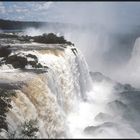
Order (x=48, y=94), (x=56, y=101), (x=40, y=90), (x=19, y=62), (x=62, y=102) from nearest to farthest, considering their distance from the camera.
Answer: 1. (x=40, y=90)
2. (x=48, y=94)
3. (x=56, y=101)
4. (x=19, y=62)
5. (x=62, y=102)

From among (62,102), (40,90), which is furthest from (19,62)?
(40,90)

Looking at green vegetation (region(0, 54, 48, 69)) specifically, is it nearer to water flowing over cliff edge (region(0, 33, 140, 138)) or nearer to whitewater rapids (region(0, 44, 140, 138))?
water flowing over cliff edge (region(0, 33, 140, 138))

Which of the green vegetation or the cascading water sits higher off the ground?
the green vegetation

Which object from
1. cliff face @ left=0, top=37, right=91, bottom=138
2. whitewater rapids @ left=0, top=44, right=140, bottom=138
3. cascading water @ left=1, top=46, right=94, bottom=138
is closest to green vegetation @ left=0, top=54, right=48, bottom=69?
cliff face @ left=0, top=37, right=91, bottom=138

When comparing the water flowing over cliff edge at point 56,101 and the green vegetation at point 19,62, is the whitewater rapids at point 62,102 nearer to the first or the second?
the water flowing over cliff edge at point 56,101

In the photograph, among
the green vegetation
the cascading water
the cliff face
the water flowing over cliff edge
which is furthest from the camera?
the green vegetation

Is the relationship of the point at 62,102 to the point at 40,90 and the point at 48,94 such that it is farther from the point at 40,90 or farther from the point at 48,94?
the point at 40,90

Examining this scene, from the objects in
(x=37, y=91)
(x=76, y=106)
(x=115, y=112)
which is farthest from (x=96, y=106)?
(x=37, y=91)

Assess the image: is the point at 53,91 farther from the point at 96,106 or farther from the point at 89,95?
the point at 89,95

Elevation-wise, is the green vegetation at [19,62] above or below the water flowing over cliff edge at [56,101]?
above

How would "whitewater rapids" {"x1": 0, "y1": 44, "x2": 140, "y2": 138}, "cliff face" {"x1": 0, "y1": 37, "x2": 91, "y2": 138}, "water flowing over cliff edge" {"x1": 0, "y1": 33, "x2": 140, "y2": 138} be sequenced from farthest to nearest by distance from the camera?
"whitewater rapids" {"x1": 0, "y1": 44, "x2": 140, "y2": 138}
"water flowing over cliff edge" {"x1": 0, "y1": 33, "x2": 140, "y2": 138}
"cliff face" {"x1": 0, "y1": 37, "x2": 91, "y2": 138}

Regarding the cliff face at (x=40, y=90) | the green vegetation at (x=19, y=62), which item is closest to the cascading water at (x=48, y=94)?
the cliff face at (x=40, y=90)
